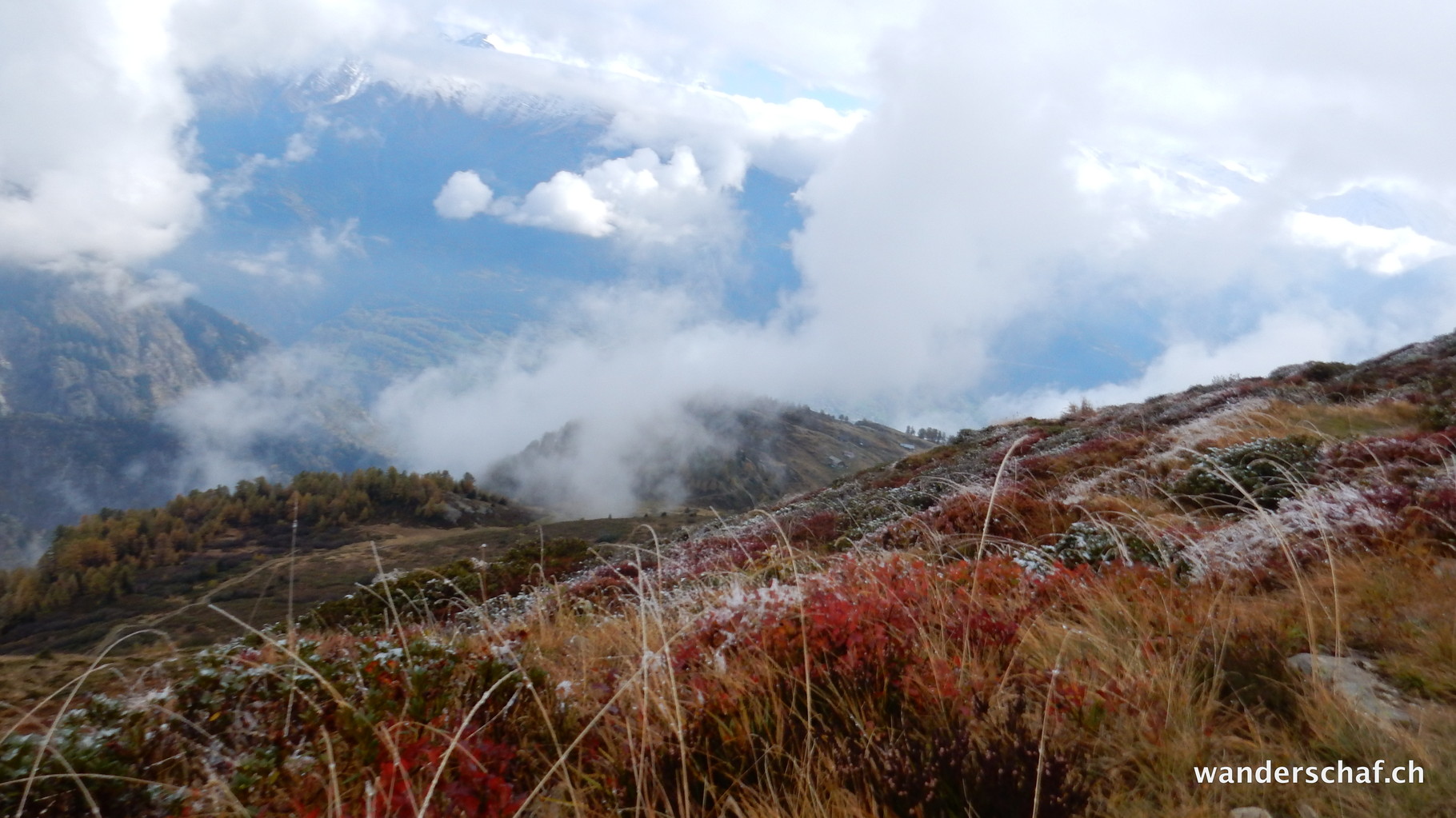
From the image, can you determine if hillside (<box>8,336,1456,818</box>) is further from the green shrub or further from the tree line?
the tree line

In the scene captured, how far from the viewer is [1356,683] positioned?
2.67 metres

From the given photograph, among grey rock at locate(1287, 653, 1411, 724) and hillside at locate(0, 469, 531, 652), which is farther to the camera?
hillside at locate(0, 469, 531, 652)

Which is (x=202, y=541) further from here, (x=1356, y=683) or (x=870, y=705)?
(x=1356, y=683)

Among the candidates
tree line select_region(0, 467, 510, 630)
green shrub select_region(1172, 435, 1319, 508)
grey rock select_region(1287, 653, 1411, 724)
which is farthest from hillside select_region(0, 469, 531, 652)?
grey rock select_region(1287, 653, 1411, 724)

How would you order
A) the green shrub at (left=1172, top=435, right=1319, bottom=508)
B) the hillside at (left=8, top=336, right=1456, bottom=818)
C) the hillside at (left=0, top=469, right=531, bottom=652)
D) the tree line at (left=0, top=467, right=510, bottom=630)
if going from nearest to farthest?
1. the hillside at (left=8, top=336, right=1456, bottom=818)
2. the green shrub at (left=1172, top=435, right=1319, bottom=508)
3. the hillside at (left=0, top=469, right=531, bottom=652)
4. the tree line at (left=0, top=467, right=510, bottom=630)

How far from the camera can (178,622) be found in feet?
74.7

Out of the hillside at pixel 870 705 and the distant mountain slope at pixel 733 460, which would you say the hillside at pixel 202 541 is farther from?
the distant mountain slope at pixel 733 460

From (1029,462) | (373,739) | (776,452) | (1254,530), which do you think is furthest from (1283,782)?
(776,452)

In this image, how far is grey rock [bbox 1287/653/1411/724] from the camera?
2410 mm

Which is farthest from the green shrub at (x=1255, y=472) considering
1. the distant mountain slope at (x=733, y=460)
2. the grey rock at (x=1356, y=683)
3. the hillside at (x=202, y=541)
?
the distant mountain slope at (x=733, y=460)

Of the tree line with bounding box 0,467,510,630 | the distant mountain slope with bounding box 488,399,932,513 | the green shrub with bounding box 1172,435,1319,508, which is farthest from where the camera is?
the distant mountain slope with bounding box 488,399,932,513

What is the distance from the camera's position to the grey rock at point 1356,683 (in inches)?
94.9

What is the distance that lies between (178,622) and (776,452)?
142 meters

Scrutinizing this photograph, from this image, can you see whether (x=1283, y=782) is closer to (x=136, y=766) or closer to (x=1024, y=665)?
(x=1024, y=665)
